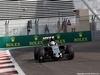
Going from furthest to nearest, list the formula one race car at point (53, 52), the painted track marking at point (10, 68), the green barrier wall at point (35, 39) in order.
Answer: the green barrier wall at point (35, 39)
the formula one race car at point (53, 52)
the painted track marking at point (10, 68)

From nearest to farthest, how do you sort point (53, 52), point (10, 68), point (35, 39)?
point (10, 68)
point (53, 52)
point (35, 39)

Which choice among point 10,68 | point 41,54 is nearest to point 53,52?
point 41,54

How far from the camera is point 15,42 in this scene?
23938 mm

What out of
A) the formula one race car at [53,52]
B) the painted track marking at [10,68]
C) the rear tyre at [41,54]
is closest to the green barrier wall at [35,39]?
the painted track marking at [10,68]

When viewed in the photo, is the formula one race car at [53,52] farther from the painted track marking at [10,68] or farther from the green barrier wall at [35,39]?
the green barrier wall at [35,39]

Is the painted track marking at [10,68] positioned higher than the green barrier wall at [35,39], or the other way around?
the green barrier wall at [35,39]

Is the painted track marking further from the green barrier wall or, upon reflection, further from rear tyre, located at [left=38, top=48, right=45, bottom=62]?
the green barrier wall

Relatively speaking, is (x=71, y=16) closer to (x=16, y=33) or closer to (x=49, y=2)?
(x=49, y=2)

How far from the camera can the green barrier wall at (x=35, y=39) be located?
78.2 ft

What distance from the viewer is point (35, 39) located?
78.9 ft

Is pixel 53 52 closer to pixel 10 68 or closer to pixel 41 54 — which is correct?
pixel 41 54

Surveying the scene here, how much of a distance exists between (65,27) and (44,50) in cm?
1446

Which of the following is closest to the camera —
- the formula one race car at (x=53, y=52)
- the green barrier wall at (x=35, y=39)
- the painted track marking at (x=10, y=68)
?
the painted track marking at (x=10, y=68)

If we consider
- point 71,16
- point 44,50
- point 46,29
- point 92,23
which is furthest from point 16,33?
point 44,50
